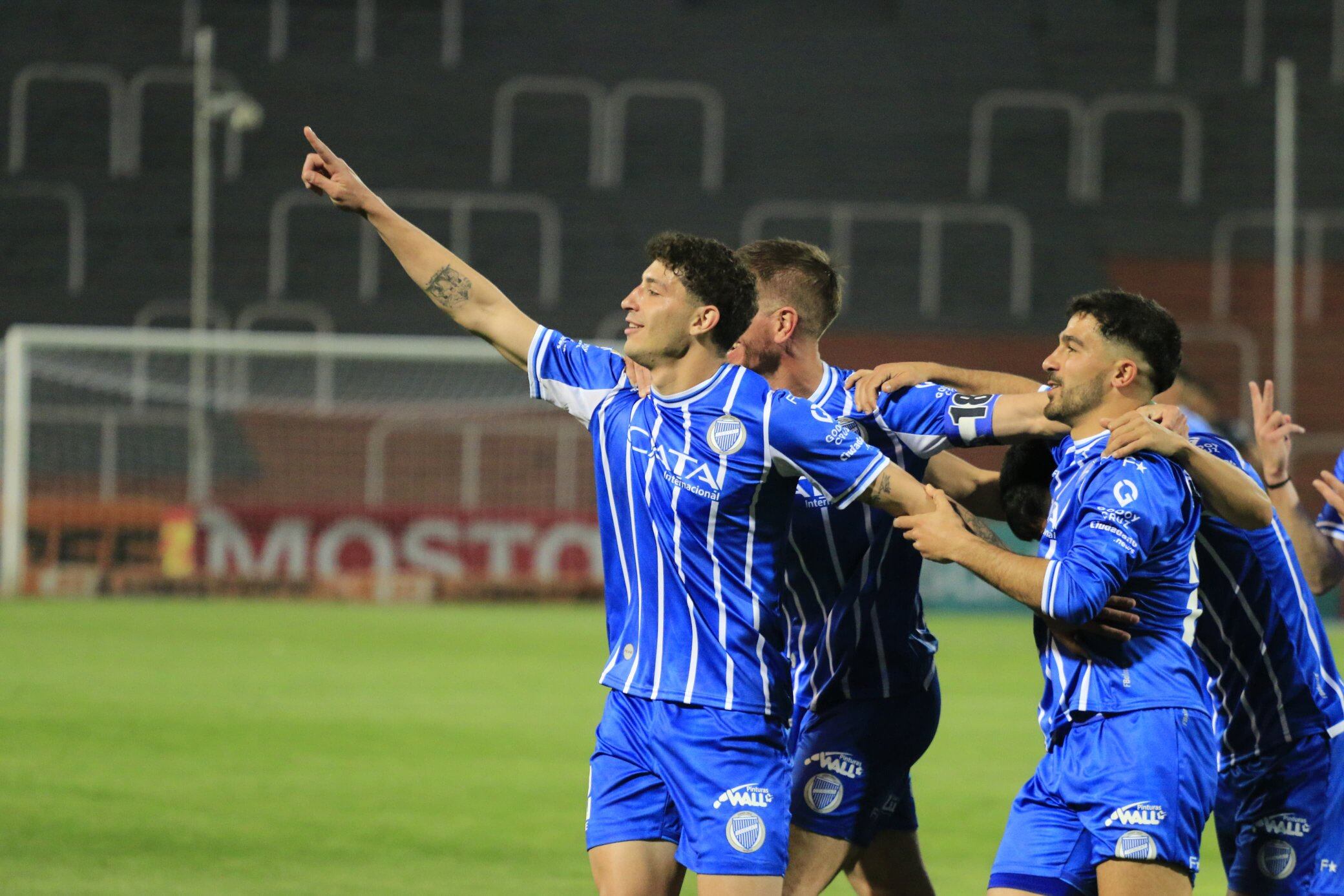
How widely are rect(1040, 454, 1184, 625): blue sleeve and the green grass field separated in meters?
2.82

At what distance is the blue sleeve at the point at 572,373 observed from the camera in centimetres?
441

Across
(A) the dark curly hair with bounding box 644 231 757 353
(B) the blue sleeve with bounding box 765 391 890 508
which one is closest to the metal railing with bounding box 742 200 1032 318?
(A) the dark curly hair with bounding box 644 231 757 353

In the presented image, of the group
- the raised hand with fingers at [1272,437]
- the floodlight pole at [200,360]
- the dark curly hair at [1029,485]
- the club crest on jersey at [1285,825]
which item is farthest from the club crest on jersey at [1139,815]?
the floodlight pole at [200,360]

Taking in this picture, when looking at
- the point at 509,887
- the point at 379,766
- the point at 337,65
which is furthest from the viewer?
the point at 337,65

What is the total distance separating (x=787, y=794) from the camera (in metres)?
3.96

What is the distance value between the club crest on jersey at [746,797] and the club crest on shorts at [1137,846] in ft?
2.62

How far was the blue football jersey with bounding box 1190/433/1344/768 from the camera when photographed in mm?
4270

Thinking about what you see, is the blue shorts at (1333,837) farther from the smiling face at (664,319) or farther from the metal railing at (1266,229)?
the metal railing at (1266,229)

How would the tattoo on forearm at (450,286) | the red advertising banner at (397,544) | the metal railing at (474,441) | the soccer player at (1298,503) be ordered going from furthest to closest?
the metal railing at (474,441) → the red advertising banner at (397,544) → the soccer player at (1298,503) → the tattoo on forearm at (450,286)

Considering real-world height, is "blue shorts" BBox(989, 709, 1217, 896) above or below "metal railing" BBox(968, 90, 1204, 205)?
below

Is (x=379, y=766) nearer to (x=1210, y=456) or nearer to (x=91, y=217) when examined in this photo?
(x=1210, y=456)

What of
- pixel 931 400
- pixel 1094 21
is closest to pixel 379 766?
pixel 931 400

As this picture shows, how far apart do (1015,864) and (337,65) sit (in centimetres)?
2196

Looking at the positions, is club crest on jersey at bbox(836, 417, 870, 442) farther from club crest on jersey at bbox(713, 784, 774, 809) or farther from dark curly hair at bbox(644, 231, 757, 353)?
club crest on jersey at bbox(713, 784, 774, 809)
